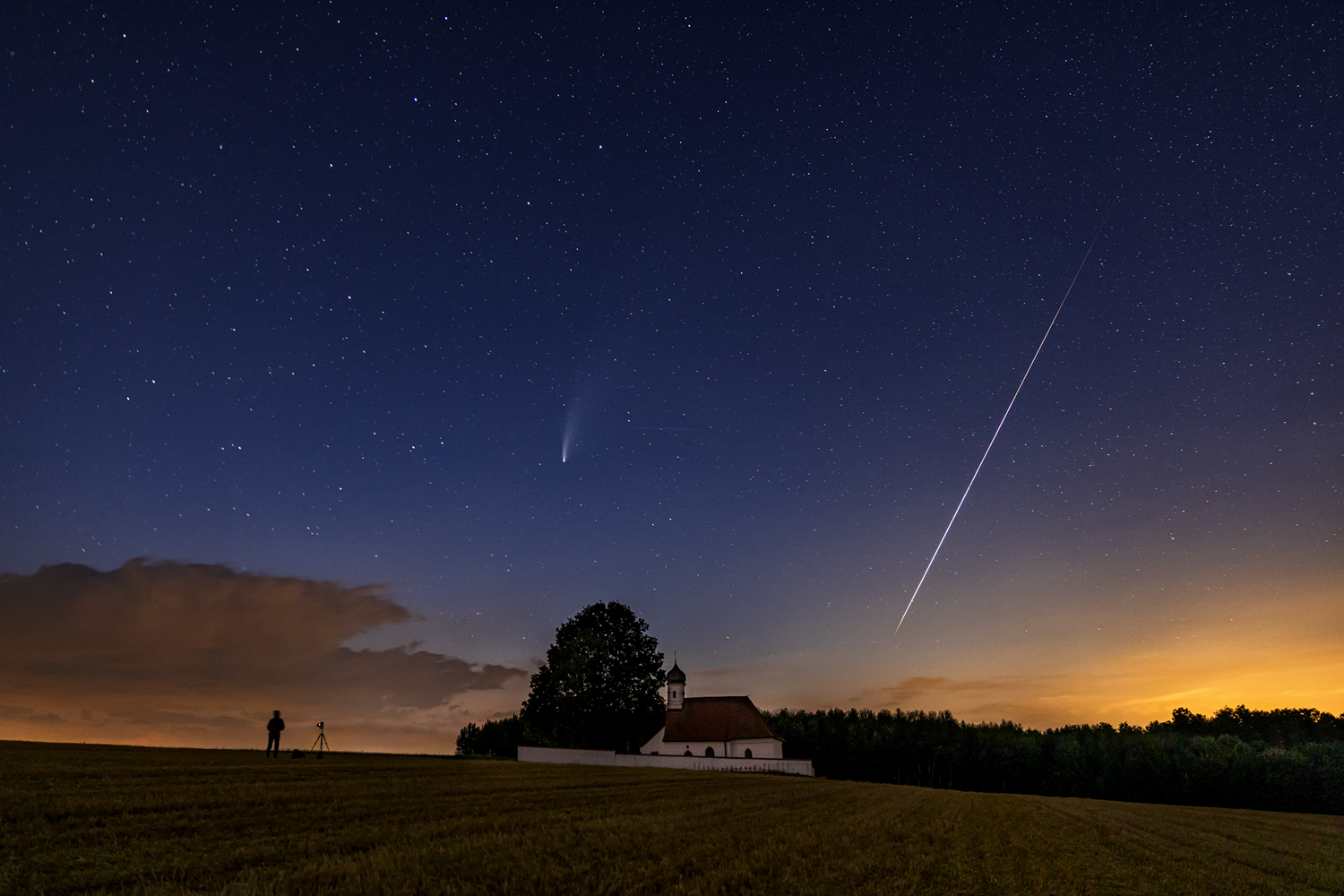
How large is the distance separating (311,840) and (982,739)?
122833 millimetres

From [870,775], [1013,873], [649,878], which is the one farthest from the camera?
[870,775]

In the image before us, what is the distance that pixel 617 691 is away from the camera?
76.1m

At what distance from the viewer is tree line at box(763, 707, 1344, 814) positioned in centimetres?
8612

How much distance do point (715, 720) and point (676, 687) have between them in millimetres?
8750

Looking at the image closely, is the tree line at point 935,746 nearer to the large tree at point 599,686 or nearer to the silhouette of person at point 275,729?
the large tree at point 599,686

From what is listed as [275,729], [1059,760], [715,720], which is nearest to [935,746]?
[1059,760]

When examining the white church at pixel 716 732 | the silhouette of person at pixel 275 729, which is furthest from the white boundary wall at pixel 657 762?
the silhouette of person at pixel 275 729

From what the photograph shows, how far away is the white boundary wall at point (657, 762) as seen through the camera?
57.6 metres

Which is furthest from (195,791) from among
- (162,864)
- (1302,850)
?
(1302,850)

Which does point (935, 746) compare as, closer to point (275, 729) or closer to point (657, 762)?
point (657, 762)

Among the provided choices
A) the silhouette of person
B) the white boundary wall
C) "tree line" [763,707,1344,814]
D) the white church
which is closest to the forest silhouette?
"tree line" [763,707,1344,814]

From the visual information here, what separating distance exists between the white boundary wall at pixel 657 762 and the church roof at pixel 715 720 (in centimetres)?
1777

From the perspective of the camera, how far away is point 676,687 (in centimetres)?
9656

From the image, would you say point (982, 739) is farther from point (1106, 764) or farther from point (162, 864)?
point (162, 864)
